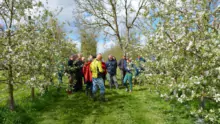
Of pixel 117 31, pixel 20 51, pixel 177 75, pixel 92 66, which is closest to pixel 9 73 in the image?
pixel 20 51

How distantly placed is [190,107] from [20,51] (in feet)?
21.2

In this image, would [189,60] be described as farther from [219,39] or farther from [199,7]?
[199,7]

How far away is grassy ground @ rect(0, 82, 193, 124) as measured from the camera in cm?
856

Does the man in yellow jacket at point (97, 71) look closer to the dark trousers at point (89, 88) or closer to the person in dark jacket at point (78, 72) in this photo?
the dark trousers at point (89, 88)

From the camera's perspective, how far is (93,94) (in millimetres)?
11656

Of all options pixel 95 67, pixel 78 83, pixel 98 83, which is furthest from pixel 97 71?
pixel 78 83

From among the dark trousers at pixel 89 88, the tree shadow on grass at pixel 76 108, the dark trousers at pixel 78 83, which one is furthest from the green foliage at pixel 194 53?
the dark trousers at pixel 78 83

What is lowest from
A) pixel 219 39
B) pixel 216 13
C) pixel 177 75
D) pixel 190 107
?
pixel 190 107

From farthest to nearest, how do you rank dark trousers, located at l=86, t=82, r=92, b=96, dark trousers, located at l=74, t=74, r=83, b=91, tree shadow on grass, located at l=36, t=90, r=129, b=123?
1. dark trousers, located at l=74, t=74, r=83, b=91
2. dark trousers, located at l=86, t=82, r=92, b=96
3. tree shadow on grass, located at l=36, t=90, r=129, b=123

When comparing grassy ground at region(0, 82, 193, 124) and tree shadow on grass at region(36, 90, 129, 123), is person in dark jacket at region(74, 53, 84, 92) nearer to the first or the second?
tree shadow on grass at region(36, 90, 129, 123)

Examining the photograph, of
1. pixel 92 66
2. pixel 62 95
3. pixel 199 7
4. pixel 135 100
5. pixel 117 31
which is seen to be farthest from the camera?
pixel 117 31

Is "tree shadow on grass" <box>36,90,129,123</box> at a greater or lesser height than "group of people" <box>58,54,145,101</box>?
lesser

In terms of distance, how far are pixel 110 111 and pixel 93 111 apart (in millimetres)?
691

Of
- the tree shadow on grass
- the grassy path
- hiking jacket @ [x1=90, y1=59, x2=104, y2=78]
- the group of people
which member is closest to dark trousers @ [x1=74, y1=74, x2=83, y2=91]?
the group of people
